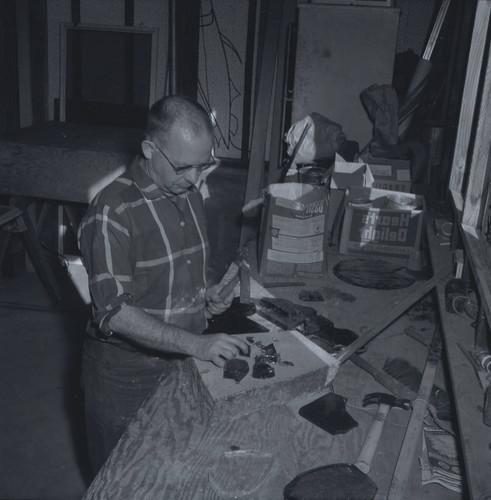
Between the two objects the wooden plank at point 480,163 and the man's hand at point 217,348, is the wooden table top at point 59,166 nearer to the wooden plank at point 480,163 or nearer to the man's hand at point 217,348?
the wooden plank at point 480,163

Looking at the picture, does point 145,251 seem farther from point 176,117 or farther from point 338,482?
point 338,482

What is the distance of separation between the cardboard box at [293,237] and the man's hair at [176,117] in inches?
34.9

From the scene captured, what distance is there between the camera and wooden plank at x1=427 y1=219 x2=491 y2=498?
4.46 ft

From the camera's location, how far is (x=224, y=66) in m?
6.06

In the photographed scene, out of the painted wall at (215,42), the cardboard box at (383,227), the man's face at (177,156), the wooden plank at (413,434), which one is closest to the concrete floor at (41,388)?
the wooden plank at (413,434)

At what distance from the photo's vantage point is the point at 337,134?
420 cm

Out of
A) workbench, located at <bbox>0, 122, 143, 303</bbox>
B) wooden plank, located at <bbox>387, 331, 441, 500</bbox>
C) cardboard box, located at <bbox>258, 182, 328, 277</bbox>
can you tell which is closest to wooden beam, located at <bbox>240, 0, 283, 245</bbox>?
workbench, located at <bbox>0, 122, 143, 303</bbox>

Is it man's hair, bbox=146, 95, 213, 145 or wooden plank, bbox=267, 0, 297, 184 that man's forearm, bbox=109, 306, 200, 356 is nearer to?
man's hair, bbox=146, 95, 213, 145

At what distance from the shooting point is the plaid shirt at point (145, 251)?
173 cm

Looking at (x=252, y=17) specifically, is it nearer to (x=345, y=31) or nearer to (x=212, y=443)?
(x=345, y=31)

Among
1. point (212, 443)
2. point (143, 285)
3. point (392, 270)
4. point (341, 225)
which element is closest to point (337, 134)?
point (341, 225)

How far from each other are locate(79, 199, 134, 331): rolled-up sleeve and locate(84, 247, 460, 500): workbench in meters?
0.29

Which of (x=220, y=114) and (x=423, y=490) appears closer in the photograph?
(x=423, y=490)

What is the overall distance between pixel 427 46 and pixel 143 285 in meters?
3.72
